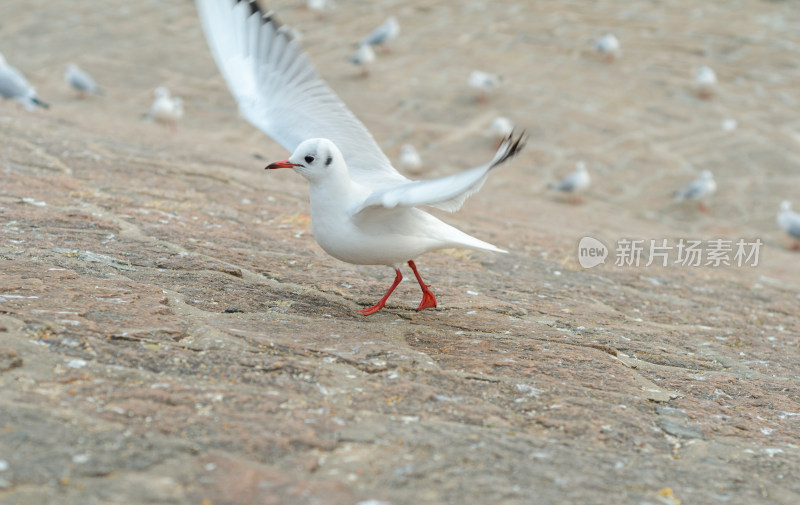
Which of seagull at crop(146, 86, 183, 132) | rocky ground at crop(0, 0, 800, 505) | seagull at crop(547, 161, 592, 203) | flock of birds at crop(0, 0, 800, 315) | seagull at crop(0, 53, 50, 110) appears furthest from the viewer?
seagull at crop(146, 86, 183, 132)

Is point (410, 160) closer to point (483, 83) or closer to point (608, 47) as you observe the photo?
point (483, 83)

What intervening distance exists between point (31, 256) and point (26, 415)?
1.41 metres

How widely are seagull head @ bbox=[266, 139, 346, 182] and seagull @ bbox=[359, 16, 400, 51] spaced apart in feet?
29.4

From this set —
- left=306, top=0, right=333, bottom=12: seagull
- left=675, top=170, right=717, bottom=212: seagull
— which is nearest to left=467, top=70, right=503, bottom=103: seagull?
left=675, top=170, right=717, bottom=212: seagull

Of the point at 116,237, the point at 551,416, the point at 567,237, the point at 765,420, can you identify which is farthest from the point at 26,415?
the point at 567,237

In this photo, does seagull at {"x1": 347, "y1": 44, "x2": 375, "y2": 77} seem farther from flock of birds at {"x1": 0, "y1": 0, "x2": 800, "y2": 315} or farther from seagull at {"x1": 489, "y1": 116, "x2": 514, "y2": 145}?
flock of birds at {"x1": 0, "y1": 0, "x2": 800, "y2": 315}

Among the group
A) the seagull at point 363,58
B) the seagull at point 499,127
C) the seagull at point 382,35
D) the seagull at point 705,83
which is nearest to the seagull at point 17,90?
→ the seagull at point 363,58

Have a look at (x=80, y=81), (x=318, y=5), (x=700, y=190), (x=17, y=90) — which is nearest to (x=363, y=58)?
(x=318, y=5)

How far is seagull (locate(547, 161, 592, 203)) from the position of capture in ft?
27.9

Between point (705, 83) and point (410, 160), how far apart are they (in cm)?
430

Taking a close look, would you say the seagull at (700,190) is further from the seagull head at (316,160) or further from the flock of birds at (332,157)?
the seagull head at (316,160)

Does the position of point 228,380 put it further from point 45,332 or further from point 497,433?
point 497,433

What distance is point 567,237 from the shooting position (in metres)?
5.80

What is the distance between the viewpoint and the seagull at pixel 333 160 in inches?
112
